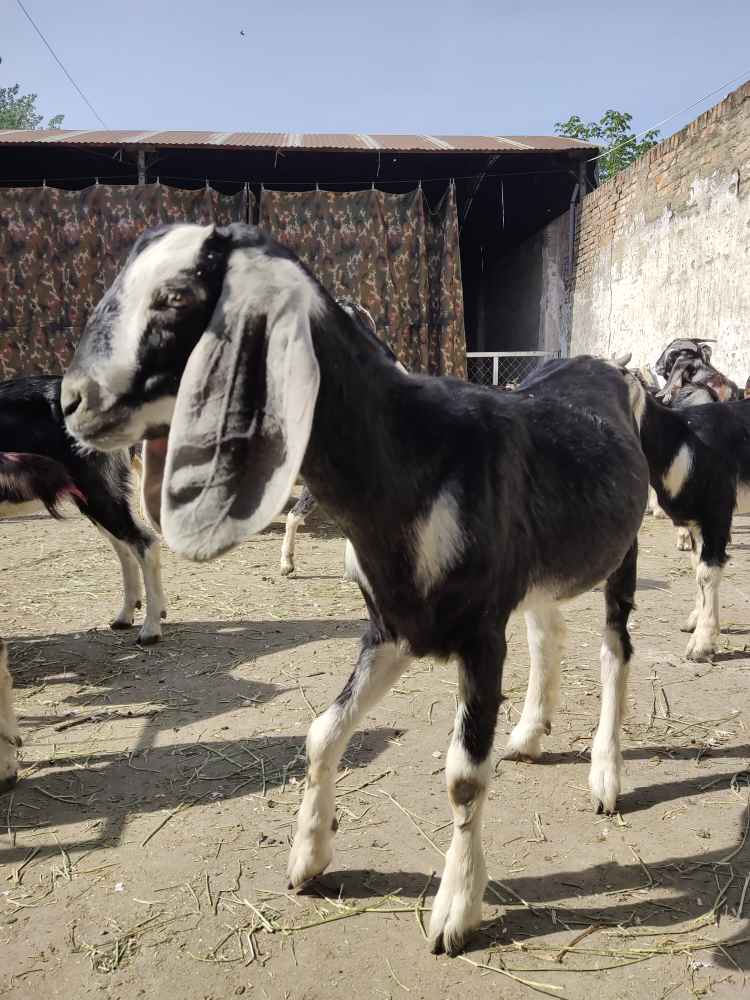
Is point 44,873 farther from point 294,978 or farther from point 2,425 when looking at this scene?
point 2,425

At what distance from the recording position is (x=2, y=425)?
4.23m

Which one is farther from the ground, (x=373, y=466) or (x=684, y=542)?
(x=373, y=466)

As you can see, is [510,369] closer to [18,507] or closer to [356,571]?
[18,507]

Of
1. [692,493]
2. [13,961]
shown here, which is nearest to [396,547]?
[13,961]

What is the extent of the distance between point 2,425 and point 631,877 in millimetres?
3956

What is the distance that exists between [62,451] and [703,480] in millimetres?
3828

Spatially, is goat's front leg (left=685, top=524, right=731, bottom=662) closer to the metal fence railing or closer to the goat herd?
the goat herd

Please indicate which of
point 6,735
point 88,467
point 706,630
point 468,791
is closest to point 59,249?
point 88,467

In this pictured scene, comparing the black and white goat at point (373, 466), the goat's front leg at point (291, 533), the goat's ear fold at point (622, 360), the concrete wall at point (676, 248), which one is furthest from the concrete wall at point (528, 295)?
the black and white goat at point (373, 466)

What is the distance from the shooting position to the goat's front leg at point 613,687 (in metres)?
2.58

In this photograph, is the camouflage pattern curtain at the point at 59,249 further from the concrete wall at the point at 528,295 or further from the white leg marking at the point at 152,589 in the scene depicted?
the white leg marking at the point at 152,589

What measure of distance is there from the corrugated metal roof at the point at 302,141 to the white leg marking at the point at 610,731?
9.79 meters

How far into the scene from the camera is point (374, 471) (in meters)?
1.75

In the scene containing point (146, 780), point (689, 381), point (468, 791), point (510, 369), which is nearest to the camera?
point (468, 791)
